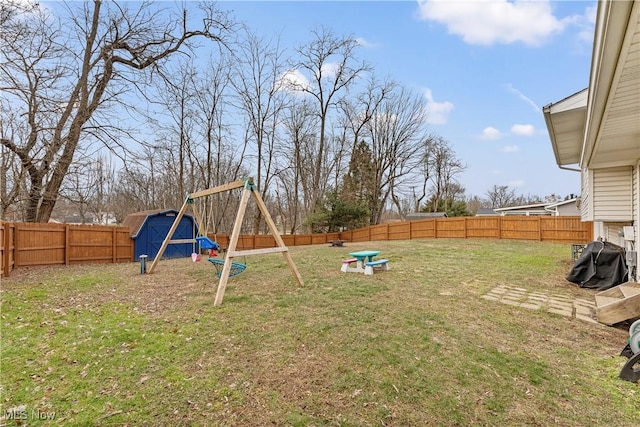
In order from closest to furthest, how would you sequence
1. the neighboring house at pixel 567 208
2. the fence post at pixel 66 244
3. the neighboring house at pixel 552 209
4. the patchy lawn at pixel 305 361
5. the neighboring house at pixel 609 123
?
1. the neighboring house at pixel 609 123
2. the patchy lawn at pixel 305 361
3. the fence post at pixel 66 244
4. the neighboring house at pixel 567 208
5. the neighboring house at pixel 552 209

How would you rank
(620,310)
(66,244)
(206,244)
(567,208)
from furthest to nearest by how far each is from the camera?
(567,208) → (66,244) → (206,244) → (620,310)

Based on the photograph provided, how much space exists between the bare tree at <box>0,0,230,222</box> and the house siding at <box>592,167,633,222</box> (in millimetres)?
12992

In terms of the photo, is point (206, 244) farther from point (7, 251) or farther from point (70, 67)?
point (70, 67)

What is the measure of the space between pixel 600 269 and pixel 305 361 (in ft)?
22.2

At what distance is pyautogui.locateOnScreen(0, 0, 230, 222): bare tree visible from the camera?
6789 millimetres

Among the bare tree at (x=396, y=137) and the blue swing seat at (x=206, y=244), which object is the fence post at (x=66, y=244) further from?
the bare tree at (x=396, y=137)

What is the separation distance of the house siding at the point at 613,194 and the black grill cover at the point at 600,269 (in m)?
0.79

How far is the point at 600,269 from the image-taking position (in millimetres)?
6094

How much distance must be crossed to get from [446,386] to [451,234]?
53.8 feet

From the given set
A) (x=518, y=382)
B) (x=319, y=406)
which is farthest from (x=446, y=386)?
(x=319, y=406)

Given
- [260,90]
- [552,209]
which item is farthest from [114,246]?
[552,209]

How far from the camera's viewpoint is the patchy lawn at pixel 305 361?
7.43ft

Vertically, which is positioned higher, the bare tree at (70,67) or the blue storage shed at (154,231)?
the bare tree at (70,67)

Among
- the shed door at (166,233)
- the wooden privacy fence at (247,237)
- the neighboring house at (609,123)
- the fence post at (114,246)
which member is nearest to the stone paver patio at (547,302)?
the neighboring house at (609,123)
